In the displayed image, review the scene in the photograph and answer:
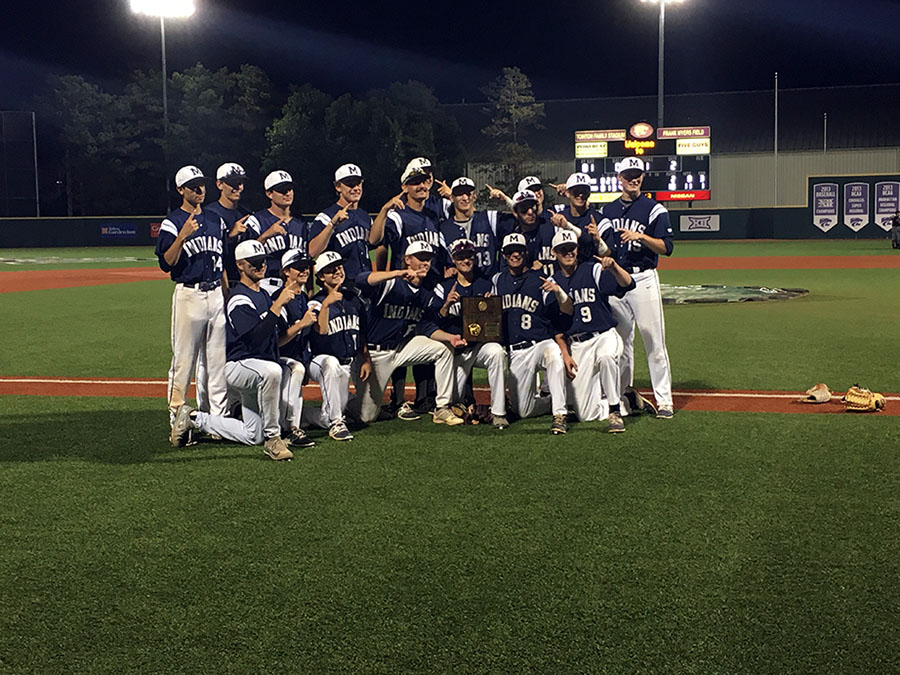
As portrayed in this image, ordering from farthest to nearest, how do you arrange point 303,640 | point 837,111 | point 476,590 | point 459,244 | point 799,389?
point 837,111
point 799,389
point 459,244
point 476,590
point 303,640

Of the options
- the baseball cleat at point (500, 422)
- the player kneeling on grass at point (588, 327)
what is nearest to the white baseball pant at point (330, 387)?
the baseball cleat at point (500, 422)

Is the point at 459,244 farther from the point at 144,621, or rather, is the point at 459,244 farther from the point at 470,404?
the point at 144,621

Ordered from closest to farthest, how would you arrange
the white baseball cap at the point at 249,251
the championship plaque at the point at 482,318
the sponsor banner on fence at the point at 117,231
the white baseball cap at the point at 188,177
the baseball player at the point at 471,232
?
the white baseball cap at the point at 249,251 < the white baseball cap at the point at 188,177 < the championship plaque at the point at 482,318 < the baseball player at the point at 471,232 < the sponsor banner on fence at the point at 117,231

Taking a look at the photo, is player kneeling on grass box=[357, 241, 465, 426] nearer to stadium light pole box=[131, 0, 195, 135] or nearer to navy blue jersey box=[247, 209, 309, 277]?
navy blue jersey box=[247, 209, 309, 277]

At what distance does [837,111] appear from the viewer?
62.8 meters

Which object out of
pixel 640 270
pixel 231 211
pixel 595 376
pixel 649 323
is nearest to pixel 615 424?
pixel 595 376

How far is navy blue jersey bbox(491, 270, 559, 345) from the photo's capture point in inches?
317

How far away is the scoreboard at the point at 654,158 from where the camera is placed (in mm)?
36906

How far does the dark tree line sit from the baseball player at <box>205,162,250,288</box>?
→ 49.5m

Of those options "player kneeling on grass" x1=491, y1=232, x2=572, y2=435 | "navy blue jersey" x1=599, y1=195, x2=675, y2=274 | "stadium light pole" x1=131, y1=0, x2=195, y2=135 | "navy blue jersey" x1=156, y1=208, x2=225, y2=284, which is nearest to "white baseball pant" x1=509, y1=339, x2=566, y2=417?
"player kneeling on grass" x1=491, y1=232, x2=572, y2=435

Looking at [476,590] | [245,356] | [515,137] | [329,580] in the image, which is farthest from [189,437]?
[515,137]

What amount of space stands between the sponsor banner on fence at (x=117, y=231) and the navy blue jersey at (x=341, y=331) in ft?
143

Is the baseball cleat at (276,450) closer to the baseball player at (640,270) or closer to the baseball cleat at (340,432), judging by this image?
the baseball cleat at (340,432)

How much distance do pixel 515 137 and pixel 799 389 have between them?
2290 inches
